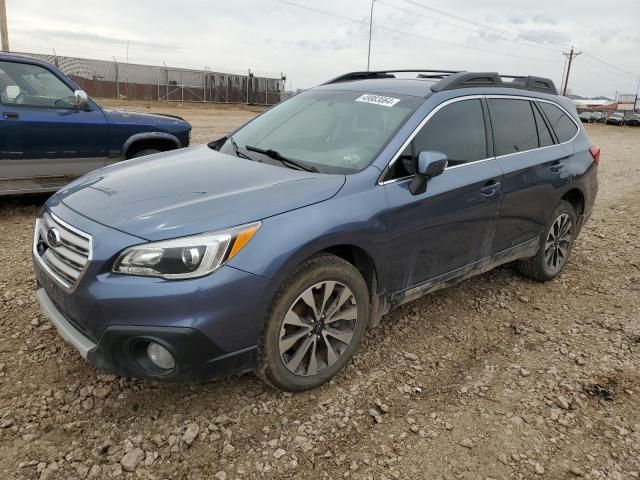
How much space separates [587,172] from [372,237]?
2972mm

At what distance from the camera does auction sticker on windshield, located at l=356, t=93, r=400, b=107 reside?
11.6 ft

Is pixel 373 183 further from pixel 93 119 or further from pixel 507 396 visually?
pixel 93 119

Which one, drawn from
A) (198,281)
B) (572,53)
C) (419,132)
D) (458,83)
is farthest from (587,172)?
(572,53)

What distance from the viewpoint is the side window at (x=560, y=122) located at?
4.60m

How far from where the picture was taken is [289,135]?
3.70 m

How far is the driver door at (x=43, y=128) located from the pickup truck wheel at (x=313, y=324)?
4.46 m

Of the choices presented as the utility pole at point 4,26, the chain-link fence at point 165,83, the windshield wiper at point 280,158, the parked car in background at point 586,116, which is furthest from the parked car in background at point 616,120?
the windshield wiper at point 280,158

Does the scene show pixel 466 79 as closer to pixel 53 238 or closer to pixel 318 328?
pixel 318 328

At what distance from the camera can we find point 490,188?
3723 millimetres

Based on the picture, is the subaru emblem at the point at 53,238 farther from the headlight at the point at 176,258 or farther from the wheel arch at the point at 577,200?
the wheel arch at the point at 577,200

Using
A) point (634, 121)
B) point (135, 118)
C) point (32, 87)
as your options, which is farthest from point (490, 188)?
point (634, 121)

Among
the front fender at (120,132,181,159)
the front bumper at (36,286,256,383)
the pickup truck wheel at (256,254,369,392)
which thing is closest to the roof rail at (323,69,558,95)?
the pickup truck wheel at (256,254,369,392)

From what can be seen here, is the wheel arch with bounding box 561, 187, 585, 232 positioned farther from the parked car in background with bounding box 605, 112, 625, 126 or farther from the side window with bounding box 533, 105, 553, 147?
the parked car in background with bounding box 605, 112, 625, 126

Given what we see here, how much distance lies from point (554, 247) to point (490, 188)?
4.88 feet
